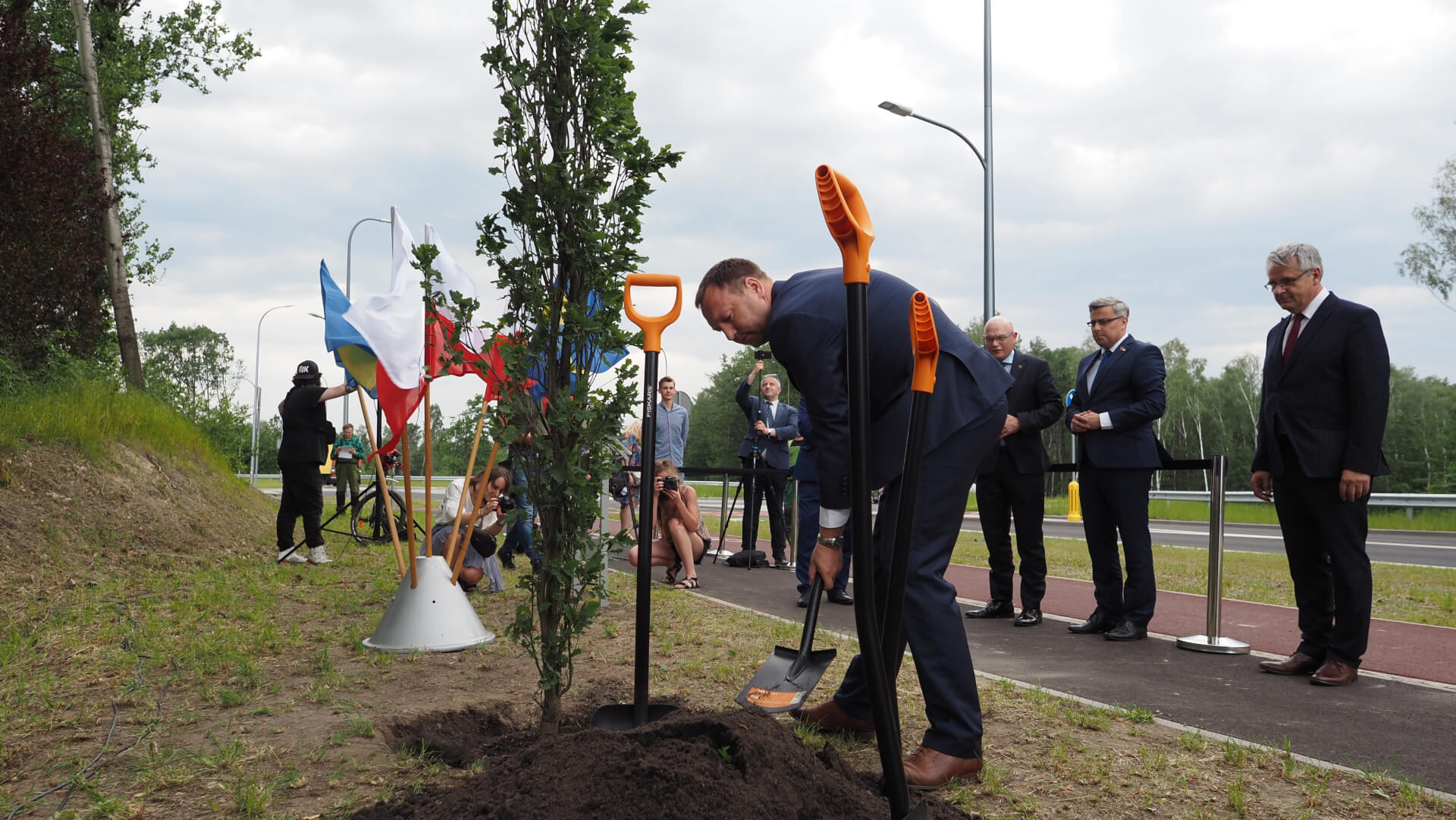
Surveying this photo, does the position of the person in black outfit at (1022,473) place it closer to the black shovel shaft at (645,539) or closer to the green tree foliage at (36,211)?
the black shovel shaft at (645,539)

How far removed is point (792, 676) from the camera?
384 cm

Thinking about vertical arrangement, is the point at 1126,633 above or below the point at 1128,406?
below

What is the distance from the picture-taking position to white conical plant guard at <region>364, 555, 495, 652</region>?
5.49 metres

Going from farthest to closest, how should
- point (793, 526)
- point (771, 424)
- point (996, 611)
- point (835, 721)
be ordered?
point (793, 526), point (771, 424), point (996, 611), point (835, 721)

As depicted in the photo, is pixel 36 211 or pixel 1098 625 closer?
pixel 1098 625

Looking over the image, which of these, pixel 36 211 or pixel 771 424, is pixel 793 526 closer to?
pixel 771 424

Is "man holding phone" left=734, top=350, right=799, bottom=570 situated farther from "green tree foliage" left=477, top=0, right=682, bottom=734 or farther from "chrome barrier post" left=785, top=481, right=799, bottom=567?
"green tree foliage" left=477, top=0, right=682, bottom=734

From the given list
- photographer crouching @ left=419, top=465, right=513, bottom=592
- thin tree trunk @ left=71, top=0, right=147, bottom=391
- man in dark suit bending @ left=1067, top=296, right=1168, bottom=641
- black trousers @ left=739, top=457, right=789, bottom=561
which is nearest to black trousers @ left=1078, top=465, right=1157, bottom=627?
man in dark suit bending @ left=1067, top=296, right=1168, bottom=641

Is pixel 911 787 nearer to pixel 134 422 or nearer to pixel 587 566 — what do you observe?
pixel 587 566

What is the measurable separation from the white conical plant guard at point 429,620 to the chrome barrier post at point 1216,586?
433 centimetres

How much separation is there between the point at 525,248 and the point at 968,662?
84.9 inches

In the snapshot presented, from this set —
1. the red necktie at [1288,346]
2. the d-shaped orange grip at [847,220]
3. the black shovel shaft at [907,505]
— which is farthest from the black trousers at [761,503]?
the d-shaped orange grip at [847,220]

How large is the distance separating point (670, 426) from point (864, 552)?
29.4 feet

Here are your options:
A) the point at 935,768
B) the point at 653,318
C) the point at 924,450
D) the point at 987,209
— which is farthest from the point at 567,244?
the point at 987,209
